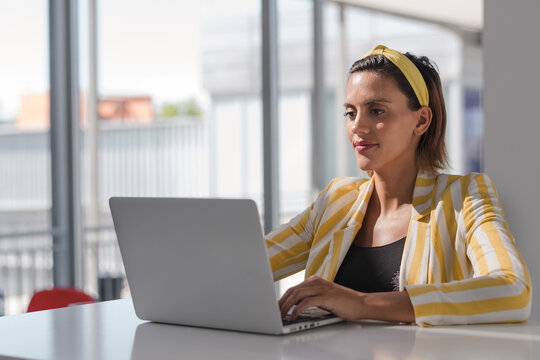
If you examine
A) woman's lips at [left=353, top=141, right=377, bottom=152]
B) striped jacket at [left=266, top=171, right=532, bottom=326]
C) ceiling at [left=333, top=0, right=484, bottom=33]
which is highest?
ceiling at [left=333, top=0, right=484, bottom=33]

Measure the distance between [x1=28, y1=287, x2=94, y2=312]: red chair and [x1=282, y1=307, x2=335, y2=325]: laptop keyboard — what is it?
3.71 ft

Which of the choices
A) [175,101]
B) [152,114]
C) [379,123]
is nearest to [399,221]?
[379,123]

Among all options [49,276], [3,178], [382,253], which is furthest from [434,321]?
[3,178]

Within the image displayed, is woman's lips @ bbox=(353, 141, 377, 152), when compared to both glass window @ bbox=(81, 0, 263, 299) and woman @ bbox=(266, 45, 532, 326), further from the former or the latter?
glass window @ bbox=(81, 0, 263, 299)

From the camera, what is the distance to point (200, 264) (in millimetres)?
1358

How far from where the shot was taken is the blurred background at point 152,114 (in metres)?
4.52

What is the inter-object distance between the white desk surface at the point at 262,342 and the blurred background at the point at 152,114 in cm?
272

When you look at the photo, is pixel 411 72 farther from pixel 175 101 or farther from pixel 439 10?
pixel 439 10

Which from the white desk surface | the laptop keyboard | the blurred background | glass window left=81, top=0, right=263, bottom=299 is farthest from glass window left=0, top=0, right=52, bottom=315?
the laptop keyboard

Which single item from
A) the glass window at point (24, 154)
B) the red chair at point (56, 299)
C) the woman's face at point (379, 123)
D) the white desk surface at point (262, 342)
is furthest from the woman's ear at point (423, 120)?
the glass window at point (24, 154)

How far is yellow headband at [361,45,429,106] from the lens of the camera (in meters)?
1.81

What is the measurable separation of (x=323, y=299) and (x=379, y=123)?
52 centimetres

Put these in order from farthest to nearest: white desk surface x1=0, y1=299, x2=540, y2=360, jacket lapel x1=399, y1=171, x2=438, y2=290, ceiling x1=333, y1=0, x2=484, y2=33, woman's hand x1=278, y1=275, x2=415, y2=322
Result: ceiling x1=333, y1=0, x2=484, y2=33 < jacket lapel x1=399, y1=171, x2=438, y2=290 < woman's hand x1=278, y1=275, x2=415, y2=322 < white desk surface x1=0, y1=299, x2=540, y2=360

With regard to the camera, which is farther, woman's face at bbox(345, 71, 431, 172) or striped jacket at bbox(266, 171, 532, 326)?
woman's face at bbox(345, 71, 431, 172)
